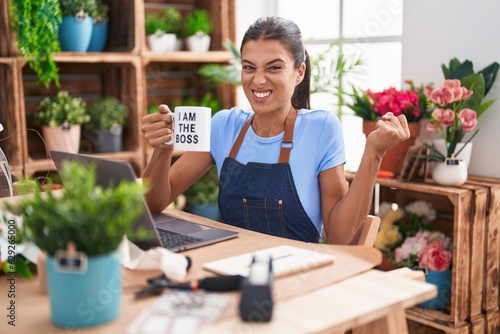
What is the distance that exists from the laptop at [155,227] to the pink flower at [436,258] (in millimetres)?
1318

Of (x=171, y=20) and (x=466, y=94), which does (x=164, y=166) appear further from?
(x=171, y=20)

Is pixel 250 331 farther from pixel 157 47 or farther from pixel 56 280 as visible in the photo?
pixel 157 47

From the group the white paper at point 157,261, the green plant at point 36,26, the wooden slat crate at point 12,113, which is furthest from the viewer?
the wooden slat crate at point 12,113

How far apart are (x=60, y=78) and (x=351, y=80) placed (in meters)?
1.71

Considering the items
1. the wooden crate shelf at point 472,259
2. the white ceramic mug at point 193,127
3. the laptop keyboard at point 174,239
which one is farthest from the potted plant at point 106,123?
the laptop keyboard at point 174,239

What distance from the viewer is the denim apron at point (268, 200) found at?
1937 mm

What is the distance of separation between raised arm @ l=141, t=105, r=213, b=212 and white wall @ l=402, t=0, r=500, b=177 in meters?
Result: 1.29

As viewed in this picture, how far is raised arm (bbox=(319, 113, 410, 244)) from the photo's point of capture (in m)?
1.68

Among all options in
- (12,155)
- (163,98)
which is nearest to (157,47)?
(163,98)

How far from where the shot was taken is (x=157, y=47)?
12.1 ft

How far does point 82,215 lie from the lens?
2.98 ft

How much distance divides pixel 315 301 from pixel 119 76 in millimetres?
2933

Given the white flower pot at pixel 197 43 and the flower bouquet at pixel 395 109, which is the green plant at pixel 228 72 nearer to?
the white flower pot at pixel 197 43

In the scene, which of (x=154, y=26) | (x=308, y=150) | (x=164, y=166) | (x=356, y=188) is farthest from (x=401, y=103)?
(x=154, y=26)
